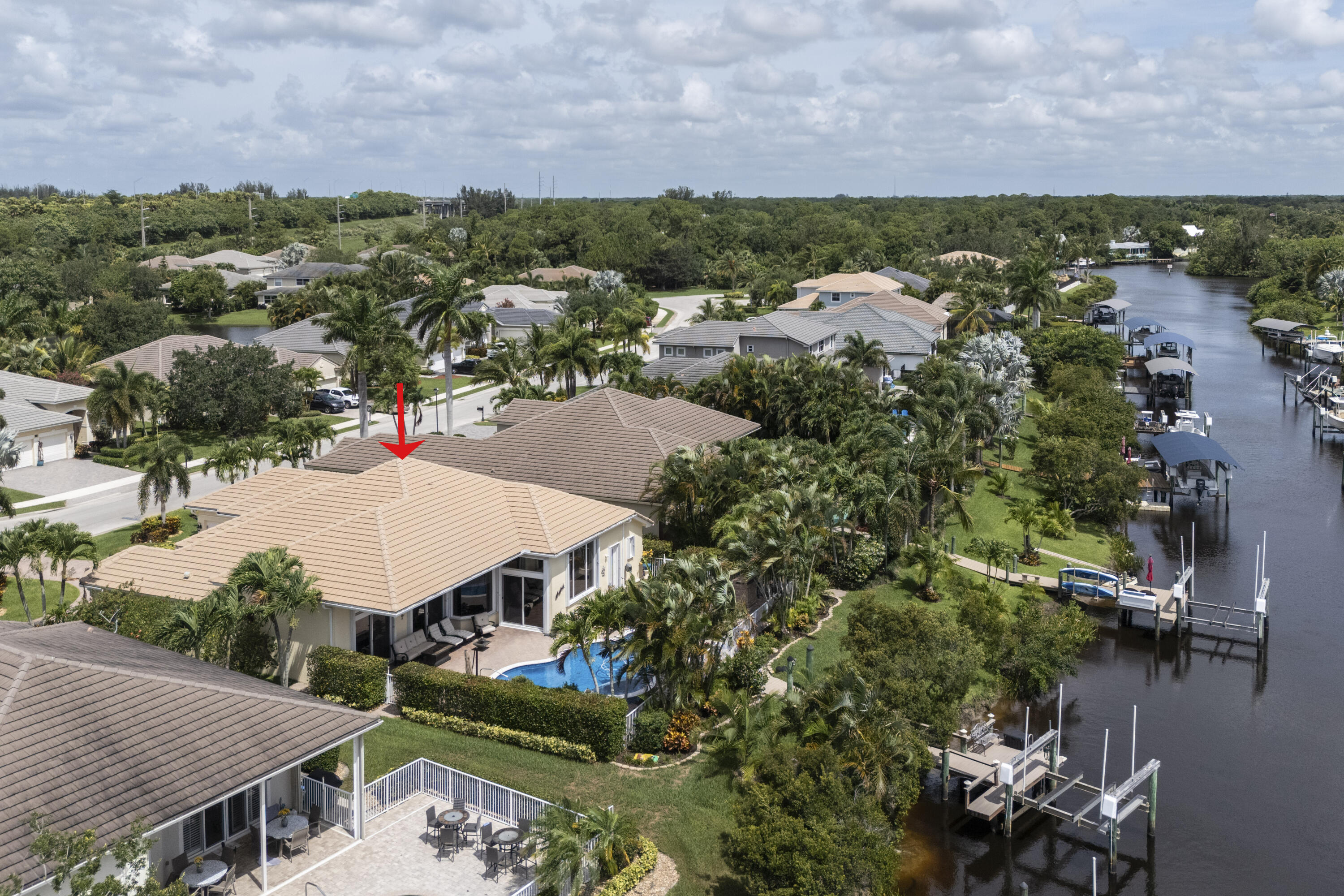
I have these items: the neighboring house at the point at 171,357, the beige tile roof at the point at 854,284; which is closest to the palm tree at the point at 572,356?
the neighboring house at the point at 171,357

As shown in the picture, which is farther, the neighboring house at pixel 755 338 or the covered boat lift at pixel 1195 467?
the neighboring house at pixel 755 338

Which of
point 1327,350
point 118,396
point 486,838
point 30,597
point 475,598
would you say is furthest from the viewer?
point 1327,350

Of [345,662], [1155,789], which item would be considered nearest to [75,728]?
[345,662]

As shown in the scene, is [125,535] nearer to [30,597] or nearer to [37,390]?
[30,597]

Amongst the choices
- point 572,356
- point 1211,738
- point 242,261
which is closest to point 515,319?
point 572,356

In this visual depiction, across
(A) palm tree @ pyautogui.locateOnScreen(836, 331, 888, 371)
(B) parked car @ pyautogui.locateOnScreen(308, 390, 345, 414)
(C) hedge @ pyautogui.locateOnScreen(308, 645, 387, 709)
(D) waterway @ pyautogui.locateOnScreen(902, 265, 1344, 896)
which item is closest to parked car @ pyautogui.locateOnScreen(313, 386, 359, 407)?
(B) parked car @ pyautogui.locateOnScreen(308, 390, 345, 414)

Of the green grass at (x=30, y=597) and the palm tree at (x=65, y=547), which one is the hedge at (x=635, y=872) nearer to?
the palm tree at (x=65, y=547)
